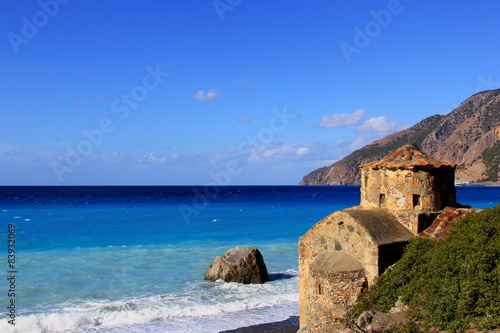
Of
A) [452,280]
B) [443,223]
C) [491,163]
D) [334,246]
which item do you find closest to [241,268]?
[334,246]

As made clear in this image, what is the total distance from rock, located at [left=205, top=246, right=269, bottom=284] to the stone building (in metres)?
7.55

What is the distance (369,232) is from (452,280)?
2153 millimetres

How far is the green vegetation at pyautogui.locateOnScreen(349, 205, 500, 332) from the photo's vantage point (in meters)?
7.55

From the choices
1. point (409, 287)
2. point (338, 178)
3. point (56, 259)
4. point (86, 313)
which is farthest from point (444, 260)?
point (338, 178)

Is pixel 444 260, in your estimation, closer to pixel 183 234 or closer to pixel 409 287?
pixel 409 287

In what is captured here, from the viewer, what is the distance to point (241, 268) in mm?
18266

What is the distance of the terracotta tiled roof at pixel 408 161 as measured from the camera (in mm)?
10852

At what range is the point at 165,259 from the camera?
78.9 ft

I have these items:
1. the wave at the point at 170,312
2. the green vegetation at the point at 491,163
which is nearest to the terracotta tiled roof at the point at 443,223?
the wave at the point at 170,312

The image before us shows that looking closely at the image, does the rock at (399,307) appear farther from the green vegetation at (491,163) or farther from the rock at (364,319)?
the green vegetation at (491,163)

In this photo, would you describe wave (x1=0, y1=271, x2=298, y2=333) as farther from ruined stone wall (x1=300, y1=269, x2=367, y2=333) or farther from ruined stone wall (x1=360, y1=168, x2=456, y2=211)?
ruined stone wall (x1=360, y1=168, x2=456, y2=211)

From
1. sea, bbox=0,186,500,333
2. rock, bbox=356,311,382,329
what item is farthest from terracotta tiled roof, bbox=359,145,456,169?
sea, bbox=0,186,500,333

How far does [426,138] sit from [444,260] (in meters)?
124

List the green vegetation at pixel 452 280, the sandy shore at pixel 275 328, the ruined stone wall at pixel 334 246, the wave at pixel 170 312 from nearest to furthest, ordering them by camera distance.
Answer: the green vegetation at pixel 452 280, the ruined stone wall at pixel 334 246, the sandy shore at pixel 275 328, the wave at pixel 170 312
